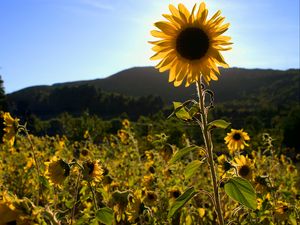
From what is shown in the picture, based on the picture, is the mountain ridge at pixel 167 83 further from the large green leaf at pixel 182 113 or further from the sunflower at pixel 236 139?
the large green leaf at pixel 182 113

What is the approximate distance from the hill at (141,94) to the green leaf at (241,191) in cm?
10368

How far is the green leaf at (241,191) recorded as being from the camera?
2.18 metres

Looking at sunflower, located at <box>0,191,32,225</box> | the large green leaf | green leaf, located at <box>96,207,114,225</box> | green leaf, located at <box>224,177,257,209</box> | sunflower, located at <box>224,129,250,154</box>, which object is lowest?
sunflower, located at <box>224,129,250,154</box>

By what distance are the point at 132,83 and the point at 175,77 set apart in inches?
7078

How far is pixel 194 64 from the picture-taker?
2.96 meters

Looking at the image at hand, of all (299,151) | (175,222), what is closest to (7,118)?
(175,222)

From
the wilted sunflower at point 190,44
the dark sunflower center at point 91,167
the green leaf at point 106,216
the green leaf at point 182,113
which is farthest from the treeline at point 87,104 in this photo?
the green leaf at point 182,113

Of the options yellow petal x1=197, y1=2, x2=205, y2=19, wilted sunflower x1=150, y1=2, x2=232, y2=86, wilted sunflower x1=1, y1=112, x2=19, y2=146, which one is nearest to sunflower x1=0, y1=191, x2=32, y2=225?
wilted sunflower x1=150, y1=2, x2=232, y2=86

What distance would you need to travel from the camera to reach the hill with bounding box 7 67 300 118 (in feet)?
398

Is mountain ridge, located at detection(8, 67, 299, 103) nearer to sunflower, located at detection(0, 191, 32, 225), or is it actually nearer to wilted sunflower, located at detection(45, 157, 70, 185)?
wilted sunflower, located at detection(45, 157, 70, 185)

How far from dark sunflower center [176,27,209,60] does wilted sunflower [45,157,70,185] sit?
1.40 meters

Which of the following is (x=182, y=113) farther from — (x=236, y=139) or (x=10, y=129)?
(x=236, y=139)

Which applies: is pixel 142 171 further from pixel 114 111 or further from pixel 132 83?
pixel 132 83

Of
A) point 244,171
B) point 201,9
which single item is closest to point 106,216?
point 201,9
